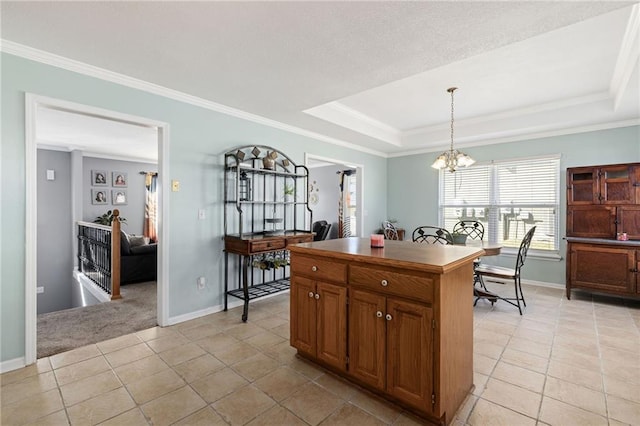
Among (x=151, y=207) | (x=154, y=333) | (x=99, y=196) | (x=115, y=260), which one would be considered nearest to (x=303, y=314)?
(x=154, y=333)

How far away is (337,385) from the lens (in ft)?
6.92

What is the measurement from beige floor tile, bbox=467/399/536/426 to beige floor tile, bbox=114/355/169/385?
2209mm

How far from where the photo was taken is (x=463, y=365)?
1903 mm

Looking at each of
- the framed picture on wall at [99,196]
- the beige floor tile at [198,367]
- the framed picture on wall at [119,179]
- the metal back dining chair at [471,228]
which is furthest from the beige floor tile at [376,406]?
Answer: the framed picture on wall at [119,179]

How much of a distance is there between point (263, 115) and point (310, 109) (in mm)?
640

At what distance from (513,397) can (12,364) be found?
366cm

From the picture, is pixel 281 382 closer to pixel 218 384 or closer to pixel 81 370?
pixel 218 384

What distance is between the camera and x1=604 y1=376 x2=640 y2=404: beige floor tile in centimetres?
199

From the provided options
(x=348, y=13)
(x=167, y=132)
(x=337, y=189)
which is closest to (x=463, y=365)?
(x=348, y=13)

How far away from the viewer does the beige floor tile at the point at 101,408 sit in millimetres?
1793

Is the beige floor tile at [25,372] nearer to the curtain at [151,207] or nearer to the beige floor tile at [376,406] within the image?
the beige floor tile at [376,406]

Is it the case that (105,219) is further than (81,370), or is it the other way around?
(105,219)

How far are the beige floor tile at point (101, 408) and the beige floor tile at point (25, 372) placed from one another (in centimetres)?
71

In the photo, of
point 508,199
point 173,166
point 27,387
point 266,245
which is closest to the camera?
point 27,387
